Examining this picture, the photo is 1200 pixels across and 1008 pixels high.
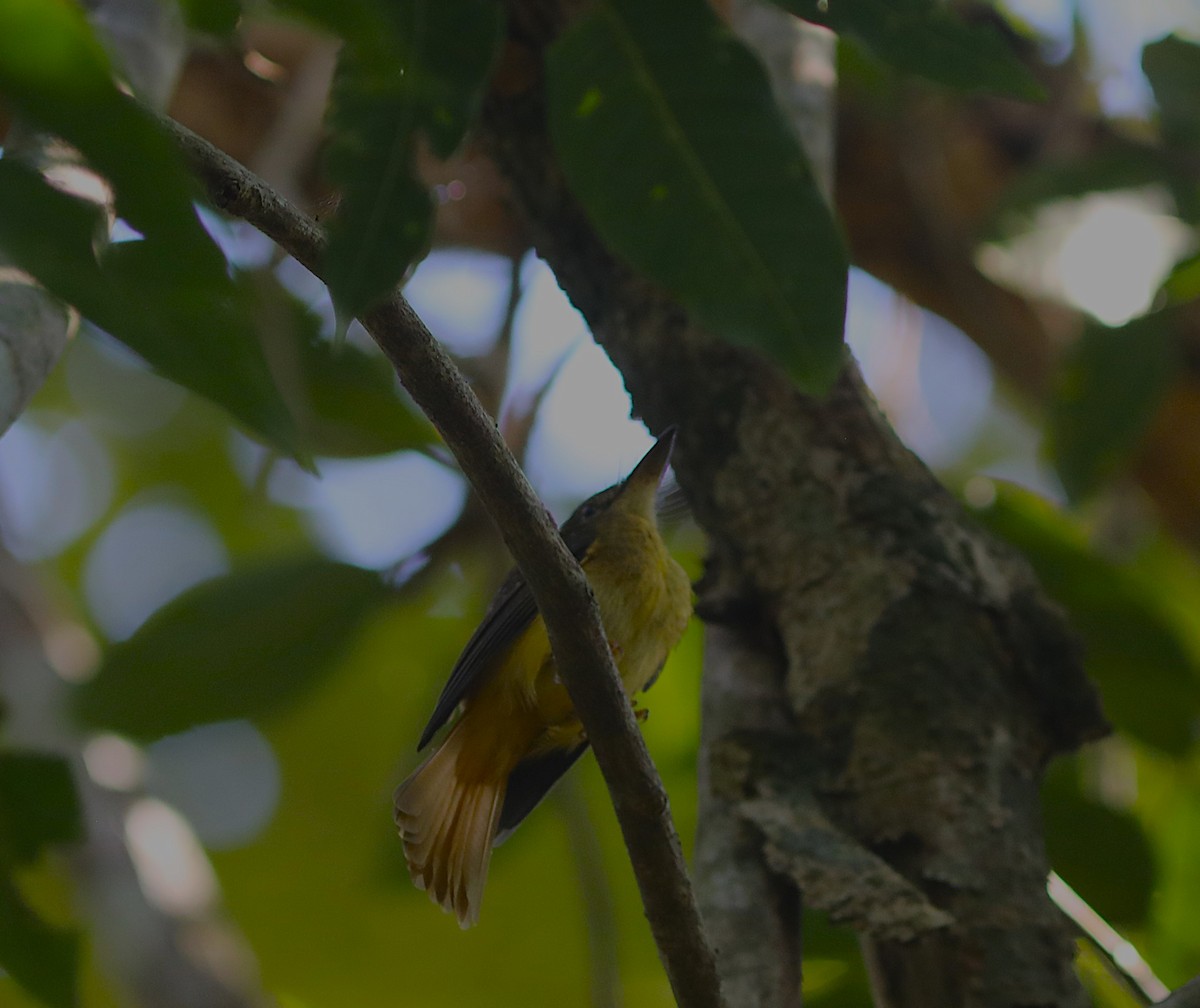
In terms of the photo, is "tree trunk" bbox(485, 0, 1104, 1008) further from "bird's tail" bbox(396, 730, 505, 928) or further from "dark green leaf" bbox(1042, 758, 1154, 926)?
"dark green leaf" bbox(1042, 758, 1154, 926)

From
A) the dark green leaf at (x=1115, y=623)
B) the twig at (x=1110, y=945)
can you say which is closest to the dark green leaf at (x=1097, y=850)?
the dark green leaf at (x=1115, y=623)

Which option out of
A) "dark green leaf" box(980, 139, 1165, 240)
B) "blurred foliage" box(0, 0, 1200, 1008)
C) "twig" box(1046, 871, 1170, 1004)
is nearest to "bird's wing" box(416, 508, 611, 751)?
"blurred foliage" box(0, 0, 1200, 1008)

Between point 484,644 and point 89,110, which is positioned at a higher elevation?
point 89,110

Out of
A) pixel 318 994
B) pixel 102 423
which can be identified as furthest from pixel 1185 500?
pixel 102 423

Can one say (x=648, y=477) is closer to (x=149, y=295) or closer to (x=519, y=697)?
(x=519, y=697)

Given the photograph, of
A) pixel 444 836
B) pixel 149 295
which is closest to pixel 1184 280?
pixel 444 836

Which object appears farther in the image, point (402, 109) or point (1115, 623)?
point (1115, 623)

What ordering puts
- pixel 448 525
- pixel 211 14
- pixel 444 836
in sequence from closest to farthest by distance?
pixel 211 14
pixel 444 836
pixel 448 525
